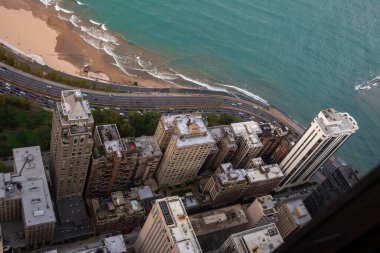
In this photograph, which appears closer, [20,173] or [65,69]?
[20,173]

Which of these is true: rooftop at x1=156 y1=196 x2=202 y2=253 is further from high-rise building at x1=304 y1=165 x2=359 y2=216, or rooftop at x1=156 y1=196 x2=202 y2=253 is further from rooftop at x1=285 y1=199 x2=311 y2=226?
high-rise building at x1=304 y1=165 x2=359 y2=216

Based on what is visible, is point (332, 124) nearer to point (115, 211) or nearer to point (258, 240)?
point (258, 240)

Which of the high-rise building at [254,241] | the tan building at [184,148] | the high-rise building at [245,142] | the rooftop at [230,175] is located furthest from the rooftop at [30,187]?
the high-rise building at [245,142]

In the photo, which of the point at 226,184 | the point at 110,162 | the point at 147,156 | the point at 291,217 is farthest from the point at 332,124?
the point at 110,162

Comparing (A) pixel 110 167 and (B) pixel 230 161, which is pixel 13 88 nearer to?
(A) pixel 110 167

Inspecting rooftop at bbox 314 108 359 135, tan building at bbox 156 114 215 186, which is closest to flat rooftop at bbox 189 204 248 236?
tan building at bbox 156 114 215 186

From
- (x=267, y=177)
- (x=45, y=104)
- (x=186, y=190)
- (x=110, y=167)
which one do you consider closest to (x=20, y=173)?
(x=110, y=167)
